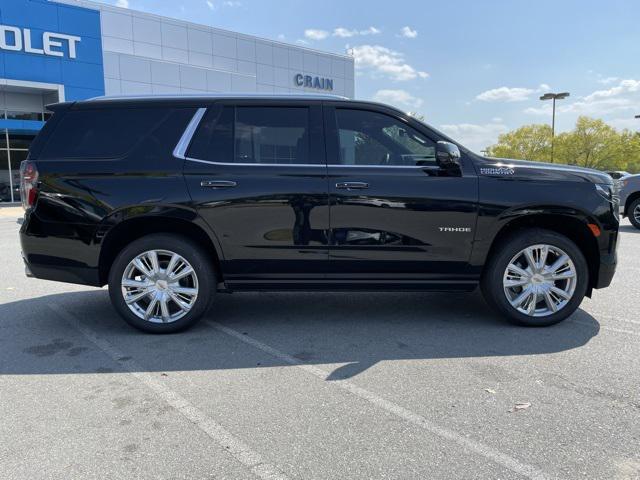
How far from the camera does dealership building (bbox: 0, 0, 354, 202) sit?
930 inches

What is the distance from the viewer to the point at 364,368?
3.69 m

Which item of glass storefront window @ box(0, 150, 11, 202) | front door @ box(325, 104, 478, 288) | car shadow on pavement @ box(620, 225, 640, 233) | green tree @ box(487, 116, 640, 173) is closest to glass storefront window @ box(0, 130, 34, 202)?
glass storefront window @ box(0, 150, 11, 202)

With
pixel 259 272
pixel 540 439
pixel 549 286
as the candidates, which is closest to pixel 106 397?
pixel 259 272

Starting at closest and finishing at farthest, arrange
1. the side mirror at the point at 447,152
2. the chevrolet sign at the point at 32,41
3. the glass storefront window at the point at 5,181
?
the side mirror at the point at 447,152 → the chevrolet sign at the point at 32,41 → the glass storefront window at the point at 5,181

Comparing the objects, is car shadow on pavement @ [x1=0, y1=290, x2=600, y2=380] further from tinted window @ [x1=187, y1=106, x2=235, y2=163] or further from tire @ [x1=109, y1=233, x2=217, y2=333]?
tinted window @ [x1=187, y1=106, x2=235, y2=163]

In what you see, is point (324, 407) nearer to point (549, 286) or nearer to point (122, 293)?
point (122, 293)

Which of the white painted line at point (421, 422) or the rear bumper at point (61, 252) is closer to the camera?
the white painted line at point (421, 422)

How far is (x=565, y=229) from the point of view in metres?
4.63

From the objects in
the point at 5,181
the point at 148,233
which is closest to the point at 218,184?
the point at 148,233

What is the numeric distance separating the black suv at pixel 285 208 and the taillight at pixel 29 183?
12 millimetres

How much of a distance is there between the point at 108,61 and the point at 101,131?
25939 millimetres

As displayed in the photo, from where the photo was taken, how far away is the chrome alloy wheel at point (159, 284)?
14.3 ft

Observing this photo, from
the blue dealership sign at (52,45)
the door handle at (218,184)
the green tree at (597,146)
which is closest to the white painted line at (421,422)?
the door handle at (218,184)

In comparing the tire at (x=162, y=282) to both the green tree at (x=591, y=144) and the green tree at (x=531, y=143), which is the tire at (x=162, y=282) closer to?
the green tree at (x=591, y=144)
